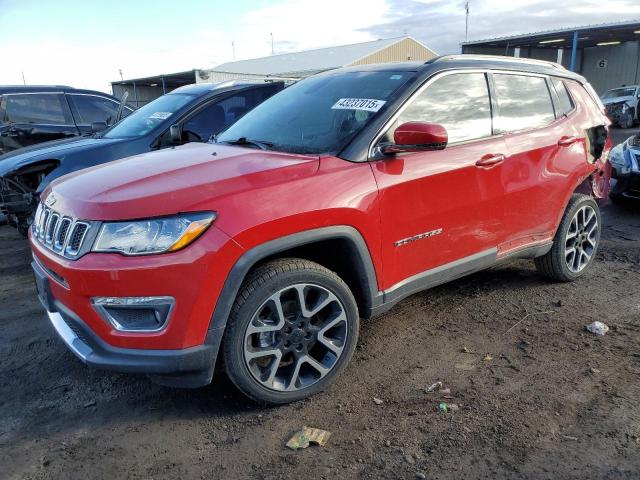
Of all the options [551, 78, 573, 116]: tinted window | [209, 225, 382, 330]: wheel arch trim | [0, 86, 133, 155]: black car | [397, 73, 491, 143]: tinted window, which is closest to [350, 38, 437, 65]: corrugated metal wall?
[0, 86, 133, 155]: black car

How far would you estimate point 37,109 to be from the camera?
315 inches

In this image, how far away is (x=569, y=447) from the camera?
2.41 meters

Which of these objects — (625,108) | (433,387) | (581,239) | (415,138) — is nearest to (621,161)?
(581,239)

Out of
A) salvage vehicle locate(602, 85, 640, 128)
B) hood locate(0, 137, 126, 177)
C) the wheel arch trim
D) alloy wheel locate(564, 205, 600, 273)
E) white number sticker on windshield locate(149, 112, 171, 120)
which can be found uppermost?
white number sticker on windshield locate(149, 112, 171, 120)

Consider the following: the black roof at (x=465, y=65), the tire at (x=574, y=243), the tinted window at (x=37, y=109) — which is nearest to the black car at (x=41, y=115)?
the tinted window at (x=37, y=109)

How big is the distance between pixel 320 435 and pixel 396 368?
2.60 feet

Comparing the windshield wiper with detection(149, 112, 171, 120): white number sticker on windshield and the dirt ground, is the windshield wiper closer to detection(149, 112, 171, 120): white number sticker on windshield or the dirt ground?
the dirt ground

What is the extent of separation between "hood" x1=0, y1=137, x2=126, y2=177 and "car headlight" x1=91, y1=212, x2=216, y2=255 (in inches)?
134

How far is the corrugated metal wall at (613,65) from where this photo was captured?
30.3 meters

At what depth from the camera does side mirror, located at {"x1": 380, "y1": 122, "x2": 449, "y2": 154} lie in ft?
9.38

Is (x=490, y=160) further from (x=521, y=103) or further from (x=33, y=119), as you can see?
(x=33, y=119)

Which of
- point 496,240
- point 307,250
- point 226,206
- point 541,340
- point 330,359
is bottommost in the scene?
point 541,340

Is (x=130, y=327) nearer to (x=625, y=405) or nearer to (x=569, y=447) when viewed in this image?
(x=569, y=447)

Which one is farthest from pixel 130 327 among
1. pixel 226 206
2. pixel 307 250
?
pixel 307 250
